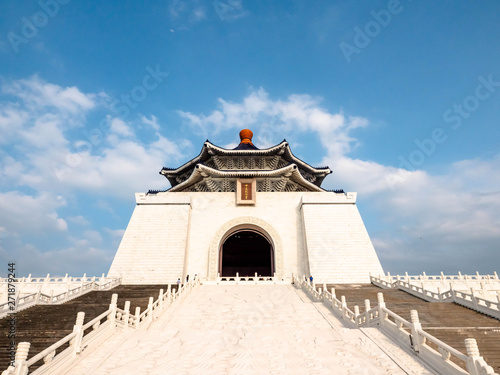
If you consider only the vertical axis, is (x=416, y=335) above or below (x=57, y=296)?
below

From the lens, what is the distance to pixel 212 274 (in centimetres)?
2016

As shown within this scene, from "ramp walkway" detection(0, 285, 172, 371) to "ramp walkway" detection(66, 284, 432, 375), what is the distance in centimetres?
155

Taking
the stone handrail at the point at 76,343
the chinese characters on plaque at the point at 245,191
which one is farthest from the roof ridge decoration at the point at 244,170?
the stone handrail at the point at 76,343

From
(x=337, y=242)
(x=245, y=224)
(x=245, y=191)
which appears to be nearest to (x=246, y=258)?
(x=245, y=224)

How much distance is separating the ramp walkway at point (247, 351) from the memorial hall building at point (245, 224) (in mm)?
9989

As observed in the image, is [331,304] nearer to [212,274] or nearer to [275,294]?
[275,294]

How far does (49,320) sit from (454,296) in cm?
1470

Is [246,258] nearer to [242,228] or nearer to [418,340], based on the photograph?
[242,228]

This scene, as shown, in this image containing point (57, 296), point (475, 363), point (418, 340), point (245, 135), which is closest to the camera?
point (475, 363)

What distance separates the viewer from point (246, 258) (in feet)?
109

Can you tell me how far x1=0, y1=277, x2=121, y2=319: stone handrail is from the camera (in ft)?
36.3

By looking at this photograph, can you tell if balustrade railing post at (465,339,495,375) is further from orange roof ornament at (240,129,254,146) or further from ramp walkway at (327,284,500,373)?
orange roof ornament at (240,129,254,146)

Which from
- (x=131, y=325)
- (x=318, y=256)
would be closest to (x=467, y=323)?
(x=131, y=325)

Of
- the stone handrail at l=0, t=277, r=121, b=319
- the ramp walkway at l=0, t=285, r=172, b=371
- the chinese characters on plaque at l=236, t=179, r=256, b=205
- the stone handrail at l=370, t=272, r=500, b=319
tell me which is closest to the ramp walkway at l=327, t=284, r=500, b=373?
the stone handrail at l=370, t=272, r=500, b=319
